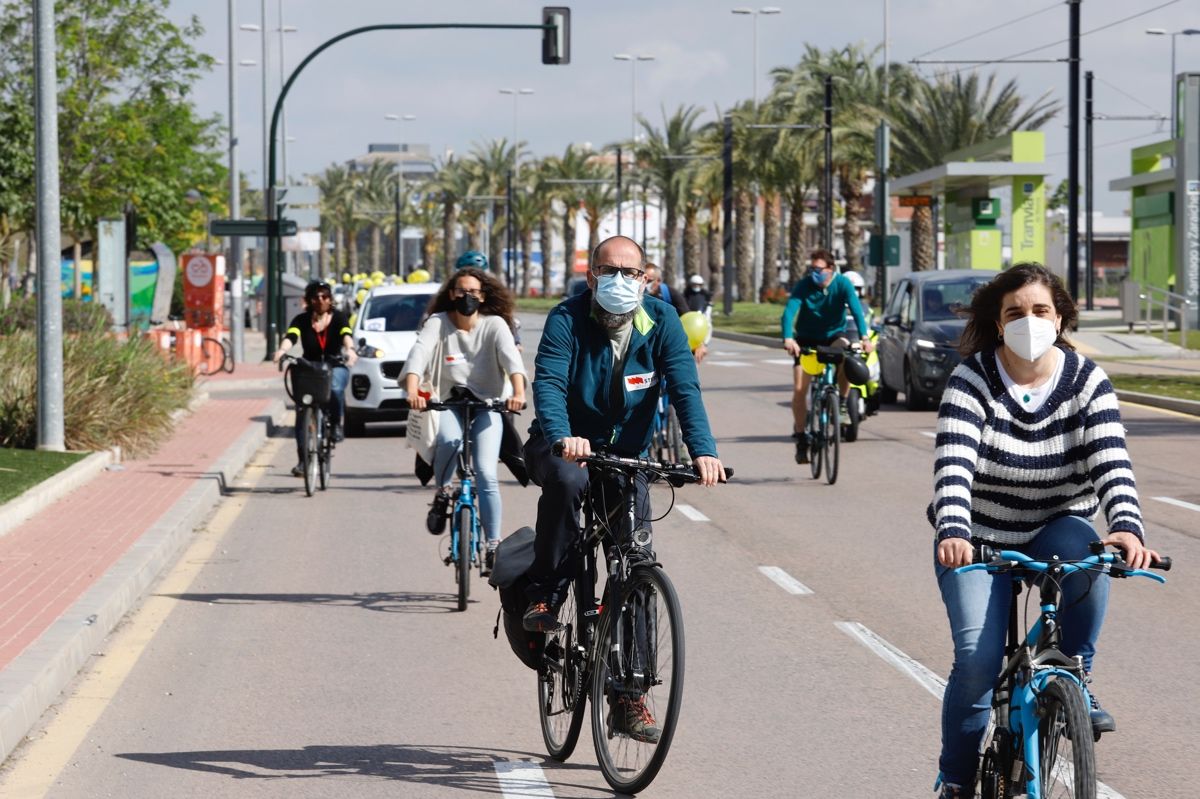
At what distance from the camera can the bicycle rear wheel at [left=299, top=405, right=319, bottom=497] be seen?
14.5 metres

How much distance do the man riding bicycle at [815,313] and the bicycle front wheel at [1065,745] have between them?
10718 millimetres

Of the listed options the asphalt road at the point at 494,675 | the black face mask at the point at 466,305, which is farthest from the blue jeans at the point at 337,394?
the black face mask at the point at 466,305

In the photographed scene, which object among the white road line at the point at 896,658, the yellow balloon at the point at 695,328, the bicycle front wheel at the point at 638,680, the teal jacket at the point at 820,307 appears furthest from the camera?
the yellow balloon at the point at 695,328

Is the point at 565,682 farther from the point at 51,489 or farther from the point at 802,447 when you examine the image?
the point at 802,447

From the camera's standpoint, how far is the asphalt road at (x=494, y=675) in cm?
593

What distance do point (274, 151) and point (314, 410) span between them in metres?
19.8

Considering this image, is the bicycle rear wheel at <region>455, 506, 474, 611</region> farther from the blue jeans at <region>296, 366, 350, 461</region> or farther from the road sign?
the road sign

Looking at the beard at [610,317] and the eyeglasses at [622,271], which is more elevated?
the eyeglasses at [622,271]

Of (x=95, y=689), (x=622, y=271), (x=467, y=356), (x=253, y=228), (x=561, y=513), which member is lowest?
(x=95, y=689)

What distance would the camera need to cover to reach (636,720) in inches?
A: 220

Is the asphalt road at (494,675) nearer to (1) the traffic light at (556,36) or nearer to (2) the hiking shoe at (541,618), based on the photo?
(2) the hiking shoe at (541,618)

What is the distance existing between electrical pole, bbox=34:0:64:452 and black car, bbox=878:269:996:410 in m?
10.8

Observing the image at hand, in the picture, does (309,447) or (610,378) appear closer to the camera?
(610,378)

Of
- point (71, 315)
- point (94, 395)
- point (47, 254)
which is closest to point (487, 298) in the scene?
point (47, 254)
